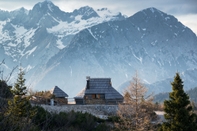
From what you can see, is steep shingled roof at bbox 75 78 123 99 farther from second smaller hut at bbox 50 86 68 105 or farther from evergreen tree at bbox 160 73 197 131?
evergreen tree at bbox 160 73 197 131

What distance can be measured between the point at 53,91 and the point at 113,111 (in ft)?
23.4

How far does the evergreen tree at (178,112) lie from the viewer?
664 inches

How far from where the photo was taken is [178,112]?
55.6ft

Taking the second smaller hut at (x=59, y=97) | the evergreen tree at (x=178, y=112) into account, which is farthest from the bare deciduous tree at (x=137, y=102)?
the second smaller hut at (x=59, y=97)

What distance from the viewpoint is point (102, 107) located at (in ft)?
116

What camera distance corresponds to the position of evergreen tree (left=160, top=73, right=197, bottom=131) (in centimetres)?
1686

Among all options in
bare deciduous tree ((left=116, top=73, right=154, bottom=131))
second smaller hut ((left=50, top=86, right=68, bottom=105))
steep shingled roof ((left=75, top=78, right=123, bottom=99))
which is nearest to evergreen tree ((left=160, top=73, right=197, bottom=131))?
bare deciduous tree ((left=116, top=73, right=154, bottom=131))

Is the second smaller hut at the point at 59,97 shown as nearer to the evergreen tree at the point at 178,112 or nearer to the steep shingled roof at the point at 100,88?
the steep shingled roof at the point at 100,88

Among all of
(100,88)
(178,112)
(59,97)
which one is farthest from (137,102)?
(100,88)

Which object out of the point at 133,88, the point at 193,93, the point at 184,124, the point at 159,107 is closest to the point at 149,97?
the point at 133,88

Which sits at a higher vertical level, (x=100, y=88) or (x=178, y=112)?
(x=100, y=88)

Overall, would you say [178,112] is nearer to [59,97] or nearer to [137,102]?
[137,102]

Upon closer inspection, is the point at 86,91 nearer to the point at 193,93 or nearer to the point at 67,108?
the point at 67,108

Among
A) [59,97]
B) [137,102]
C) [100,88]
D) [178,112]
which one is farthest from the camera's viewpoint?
[100,88]
